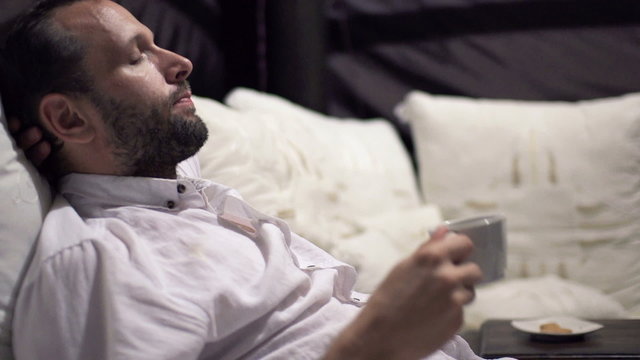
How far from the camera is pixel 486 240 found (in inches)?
37.8

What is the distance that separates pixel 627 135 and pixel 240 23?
48.2 inches

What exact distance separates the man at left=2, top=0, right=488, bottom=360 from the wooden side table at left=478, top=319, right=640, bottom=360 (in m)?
0.26

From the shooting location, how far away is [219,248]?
118cm

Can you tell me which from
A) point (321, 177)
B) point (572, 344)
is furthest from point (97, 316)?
point (321, 177)

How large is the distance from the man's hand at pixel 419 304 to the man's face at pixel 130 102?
19.1 inches

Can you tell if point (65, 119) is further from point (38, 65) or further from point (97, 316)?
point (97, 316)

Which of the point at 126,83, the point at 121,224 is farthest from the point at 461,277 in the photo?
the point at 126,83

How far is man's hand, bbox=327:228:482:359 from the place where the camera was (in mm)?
856

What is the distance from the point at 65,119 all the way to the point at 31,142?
2.3 inches

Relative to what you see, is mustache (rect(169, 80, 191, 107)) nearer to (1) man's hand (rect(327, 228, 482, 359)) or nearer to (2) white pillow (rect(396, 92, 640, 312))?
(1) man's hand (rect(327, 228, 482, 359))

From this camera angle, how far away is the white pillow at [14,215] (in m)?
1.11

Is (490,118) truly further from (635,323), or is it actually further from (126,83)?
(126,83)

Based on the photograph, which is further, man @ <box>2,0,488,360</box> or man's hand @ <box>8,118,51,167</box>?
man's hand @ <box>8,118,51,167</box>

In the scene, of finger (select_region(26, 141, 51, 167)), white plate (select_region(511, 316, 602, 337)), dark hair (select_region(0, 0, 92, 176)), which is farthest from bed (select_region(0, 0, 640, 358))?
white plate (select_region(511, 316, 602, 337))
